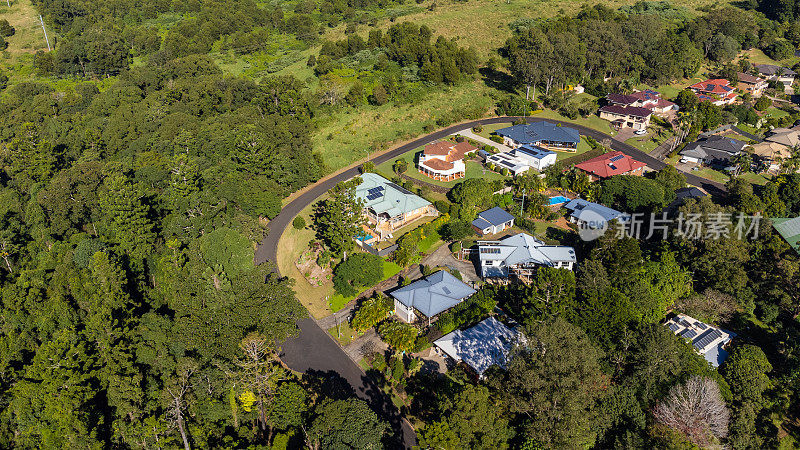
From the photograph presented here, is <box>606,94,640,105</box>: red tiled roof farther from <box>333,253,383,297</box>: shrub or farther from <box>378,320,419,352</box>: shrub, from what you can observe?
<box>378,320,419,352</box>: shrub

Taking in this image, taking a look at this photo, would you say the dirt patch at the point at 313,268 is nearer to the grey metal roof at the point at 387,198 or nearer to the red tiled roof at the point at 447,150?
the grey metal roof at the point at 387,198

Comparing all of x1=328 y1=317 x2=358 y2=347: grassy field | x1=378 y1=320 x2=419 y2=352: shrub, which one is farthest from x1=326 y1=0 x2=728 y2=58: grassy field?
x1=378 y1=320 x2=419 y2=352: shrub

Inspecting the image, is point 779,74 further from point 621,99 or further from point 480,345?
point 480,345

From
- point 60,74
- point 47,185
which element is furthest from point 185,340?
point 60,74

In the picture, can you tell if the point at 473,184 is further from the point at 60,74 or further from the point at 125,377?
the point at 60,74

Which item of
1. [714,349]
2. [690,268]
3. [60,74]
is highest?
[60,74]

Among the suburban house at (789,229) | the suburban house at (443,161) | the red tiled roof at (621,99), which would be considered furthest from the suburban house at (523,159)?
the suburban house at (789,229)
